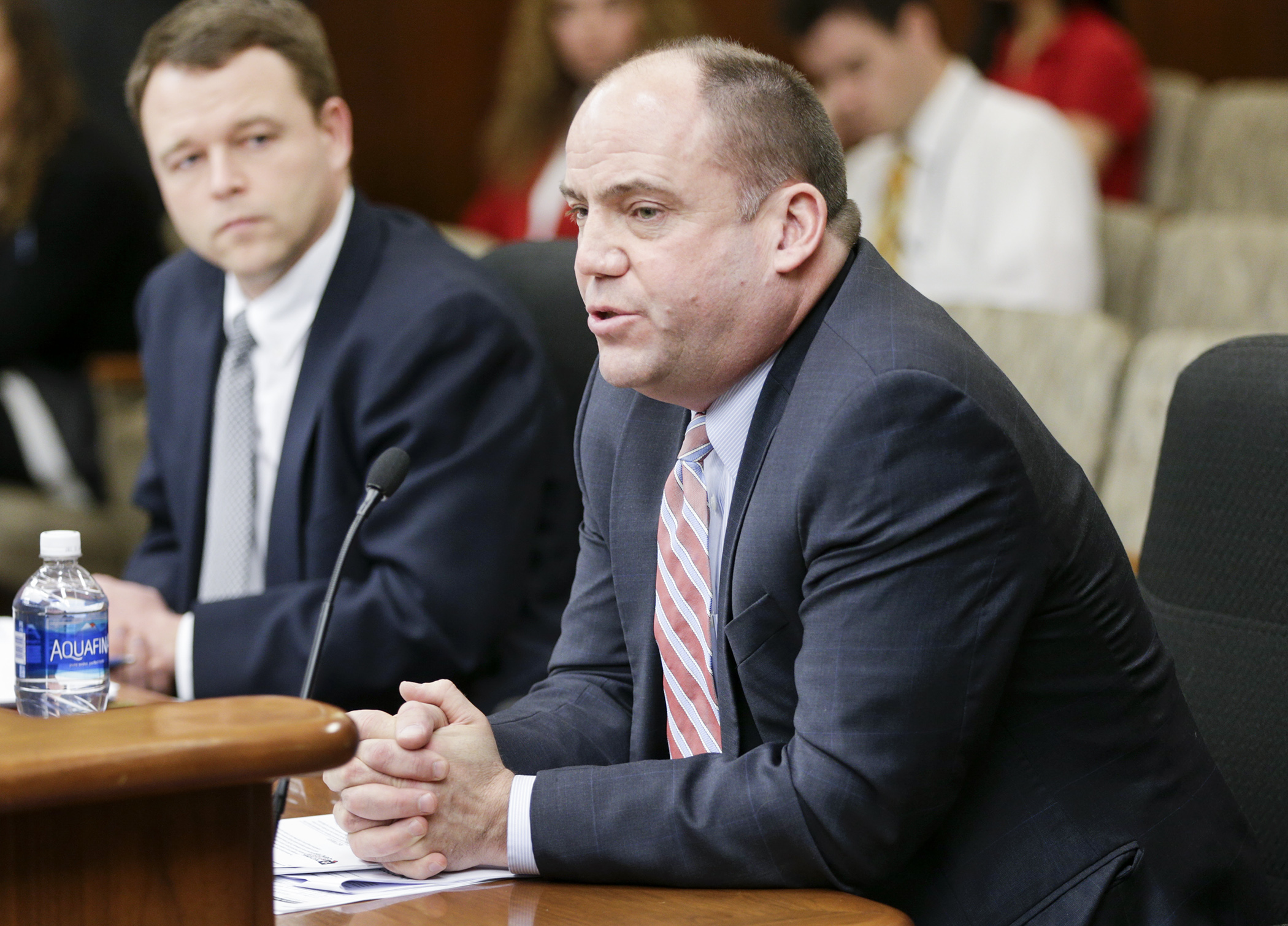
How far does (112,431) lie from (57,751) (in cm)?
284

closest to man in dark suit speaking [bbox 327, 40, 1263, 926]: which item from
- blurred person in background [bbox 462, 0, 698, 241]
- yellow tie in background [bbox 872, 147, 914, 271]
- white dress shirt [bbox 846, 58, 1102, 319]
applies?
white dress shirt [bbox 846, 58, 1102, 319]

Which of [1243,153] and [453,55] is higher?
[453,55]

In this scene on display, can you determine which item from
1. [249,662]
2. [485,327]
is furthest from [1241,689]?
[249,662]

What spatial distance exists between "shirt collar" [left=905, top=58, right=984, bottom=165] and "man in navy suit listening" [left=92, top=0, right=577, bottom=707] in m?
1.80

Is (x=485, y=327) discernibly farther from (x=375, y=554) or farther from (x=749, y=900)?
(x=749, y=900)

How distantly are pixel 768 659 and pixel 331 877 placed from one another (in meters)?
0.37

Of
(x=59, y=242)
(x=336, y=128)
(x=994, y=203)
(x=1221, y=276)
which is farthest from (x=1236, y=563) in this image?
(x=59, y=242)

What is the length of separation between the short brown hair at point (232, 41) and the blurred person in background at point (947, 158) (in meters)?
1.69

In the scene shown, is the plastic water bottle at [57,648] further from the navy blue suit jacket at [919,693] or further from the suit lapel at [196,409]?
the suit lapel at [196,409]

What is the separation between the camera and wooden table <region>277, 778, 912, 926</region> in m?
1.03

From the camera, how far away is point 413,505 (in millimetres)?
1826

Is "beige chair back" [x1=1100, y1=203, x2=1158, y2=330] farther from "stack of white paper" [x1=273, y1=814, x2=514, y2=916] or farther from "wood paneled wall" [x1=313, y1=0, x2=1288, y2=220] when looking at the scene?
"stack of white paper" [x1=273, y1=814, x2=514, y2=916]

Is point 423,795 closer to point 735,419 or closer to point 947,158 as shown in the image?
point 735,419

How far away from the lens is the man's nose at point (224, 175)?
6.42 feet
